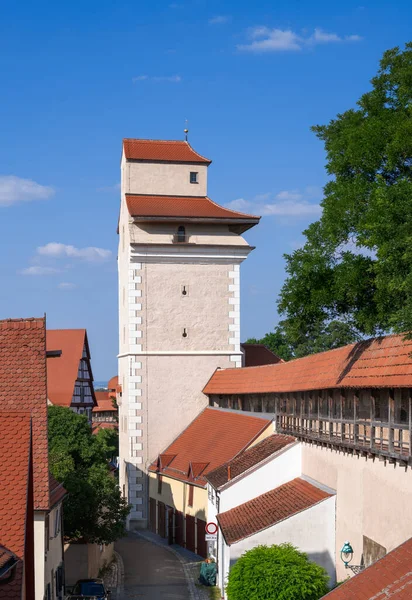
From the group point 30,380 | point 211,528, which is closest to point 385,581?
point 30,380

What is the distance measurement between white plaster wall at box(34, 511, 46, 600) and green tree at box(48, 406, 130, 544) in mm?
7763

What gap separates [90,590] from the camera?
86.0 feet

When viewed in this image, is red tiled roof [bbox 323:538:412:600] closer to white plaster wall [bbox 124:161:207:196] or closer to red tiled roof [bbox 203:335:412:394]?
red tiled roof [bbox 203:335:412:394]

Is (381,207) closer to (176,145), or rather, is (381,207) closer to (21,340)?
(21,340)

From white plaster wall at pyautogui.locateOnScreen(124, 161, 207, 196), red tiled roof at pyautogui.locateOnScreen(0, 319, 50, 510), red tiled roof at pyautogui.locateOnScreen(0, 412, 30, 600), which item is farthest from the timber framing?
white plaster wall at pyautogui.locateOnScreen(124, 161, 207, 196)

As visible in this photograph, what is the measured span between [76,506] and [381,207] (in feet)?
46.7

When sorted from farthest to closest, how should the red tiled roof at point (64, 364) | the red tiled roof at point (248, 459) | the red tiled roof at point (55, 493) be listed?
the red tiled roof at point (64, 364), the red tiled roof at point (248, 459), the red tiled roof at point (55, 493)

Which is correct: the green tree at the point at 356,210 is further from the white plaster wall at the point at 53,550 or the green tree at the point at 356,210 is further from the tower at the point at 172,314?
the tower at the point at 172,314

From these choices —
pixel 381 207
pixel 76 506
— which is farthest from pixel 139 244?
pixel 381 207

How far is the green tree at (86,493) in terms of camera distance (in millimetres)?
29234

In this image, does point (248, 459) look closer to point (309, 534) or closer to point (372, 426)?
point (309, 534)

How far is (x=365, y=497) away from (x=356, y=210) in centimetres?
655

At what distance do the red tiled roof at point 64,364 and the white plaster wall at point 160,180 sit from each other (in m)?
17.2

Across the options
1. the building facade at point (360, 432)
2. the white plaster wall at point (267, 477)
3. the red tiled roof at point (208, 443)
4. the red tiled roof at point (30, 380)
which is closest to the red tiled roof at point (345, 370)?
the building facade at point (360, 432)
